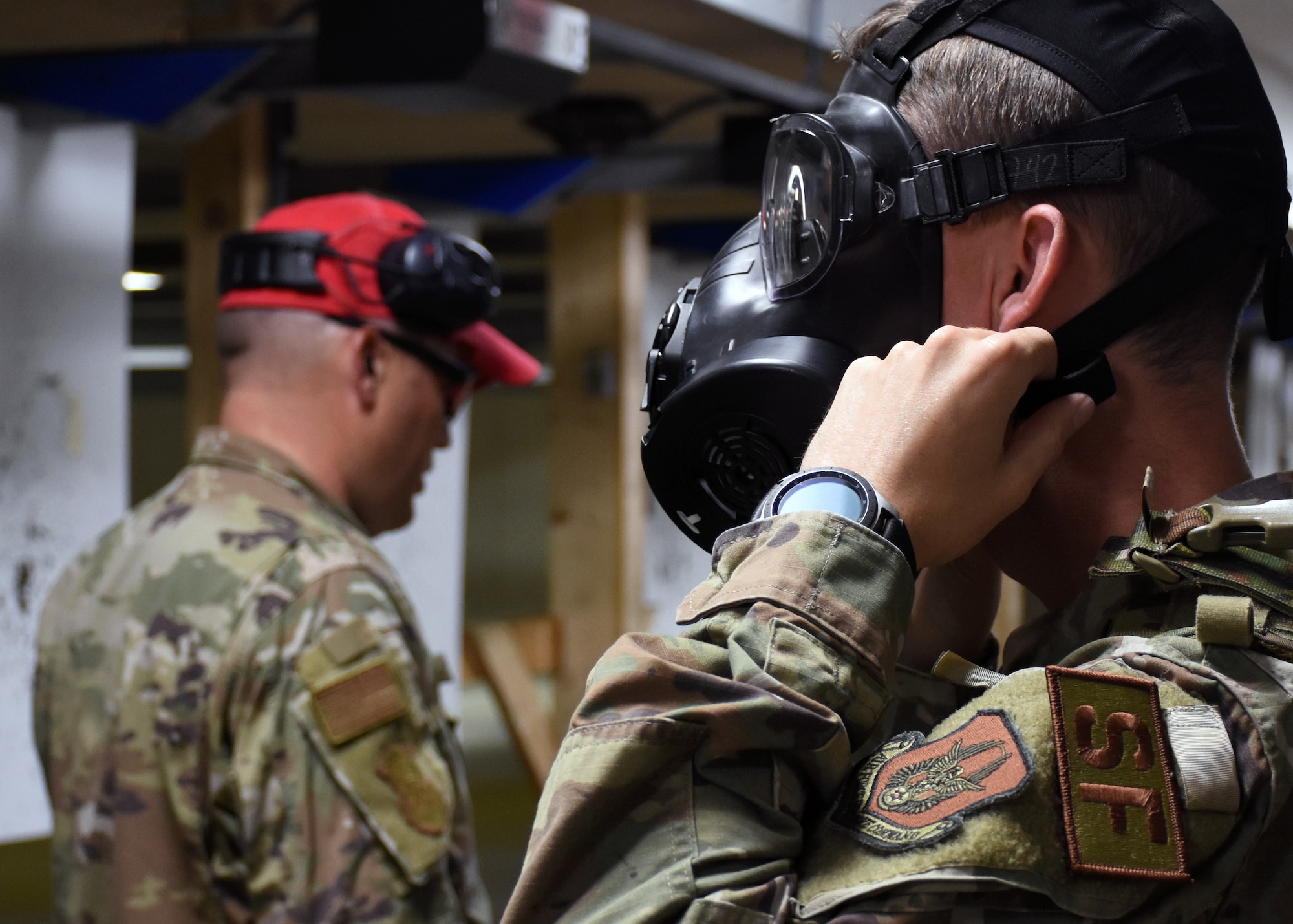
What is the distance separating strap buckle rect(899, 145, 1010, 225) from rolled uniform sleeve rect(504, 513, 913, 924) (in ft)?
0.82

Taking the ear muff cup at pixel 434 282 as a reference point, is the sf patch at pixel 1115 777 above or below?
below

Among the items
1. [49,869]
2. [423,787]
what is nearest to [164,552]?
[423,787]

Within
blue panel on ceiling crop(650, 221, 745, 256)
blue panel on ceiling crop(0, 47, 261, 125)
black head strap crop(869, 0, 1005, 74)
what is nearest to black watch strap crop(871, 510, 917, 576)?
black head strap crop(869, 0, 1005, 74)

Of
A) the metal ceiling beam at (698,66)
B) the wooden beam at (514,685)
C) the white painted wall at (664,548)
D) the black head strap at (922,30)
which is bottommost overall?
the wooden beam at (514,685)

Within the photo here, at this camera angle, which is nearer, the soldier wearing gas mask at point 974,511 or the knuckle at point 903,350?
the soldier wearing gas mask at point 974,511

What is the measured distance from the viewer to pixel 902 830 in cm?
72

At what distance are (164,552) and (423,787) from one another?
0.45 meters

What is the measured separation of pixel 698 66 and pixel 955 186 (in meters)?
1.25

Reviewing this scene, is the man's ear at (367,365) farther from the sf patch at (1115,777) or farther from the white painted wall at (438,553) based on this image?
the sf patch at (1115,777)

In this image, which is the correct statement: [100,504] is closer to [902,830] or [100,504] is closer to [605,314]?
[605,314]

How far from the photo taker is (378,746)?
1.60 meters

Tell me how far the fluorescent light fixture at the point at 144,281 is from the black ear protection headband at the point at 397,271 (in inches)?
158

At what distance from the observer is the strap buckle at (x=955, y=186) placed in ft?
2.89

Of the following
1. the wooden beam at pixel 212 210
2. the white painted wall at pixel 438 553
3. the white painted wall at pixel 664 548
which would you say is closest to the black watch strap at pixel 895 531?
the wooden beam at pixel 212 210
